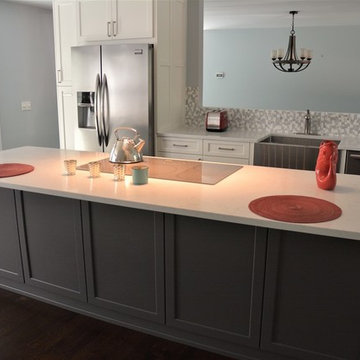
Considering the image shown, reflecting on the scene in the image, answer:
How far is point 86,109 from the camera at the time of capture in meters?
4.44

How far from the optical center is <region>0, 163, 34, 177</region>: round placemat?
8.40 feet

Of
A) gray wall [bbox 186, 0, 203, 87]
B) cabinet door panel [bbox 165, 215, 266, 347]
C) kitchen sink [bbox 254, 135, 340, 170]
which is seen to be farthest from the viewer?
gray wall [bbox 186, 0, 203, 87]

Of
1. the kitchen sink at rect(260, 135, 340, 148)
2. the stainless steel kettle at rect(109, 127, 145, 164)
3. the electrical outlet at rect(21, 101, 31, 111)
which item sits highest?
the electrical outlet at rect(21, 101, 31, 111)

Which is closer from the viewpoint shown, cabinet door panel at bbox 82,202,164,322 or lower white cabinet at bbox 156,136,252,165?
cabinet door panel at bbox 82,202,164,322

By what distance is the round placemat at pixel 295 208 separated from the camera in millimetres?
1790

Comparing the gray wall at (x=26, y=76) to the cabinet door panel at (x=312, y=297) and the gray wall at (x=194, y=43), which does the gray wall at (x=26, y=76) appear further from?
the cabinet door panel at (x=312, y=297)

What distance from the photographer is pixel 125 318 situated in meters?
2.39

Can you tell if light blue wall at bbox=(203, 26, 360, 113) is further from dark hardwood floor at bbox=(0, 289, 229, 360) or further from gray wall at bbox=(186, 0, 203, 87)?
dark hardwood floor at bbox=(0, 289, 229, 360)

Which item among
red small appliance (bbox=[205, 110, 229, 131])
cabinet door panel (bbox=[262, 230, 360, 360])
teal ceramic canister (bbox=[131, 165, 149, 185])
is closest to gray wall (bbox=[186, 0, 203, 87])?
red small appliance (bbox=[205, 110, 229, 131])

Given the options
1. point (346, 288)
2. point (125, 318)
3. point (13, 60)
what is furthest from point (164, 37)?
point (346, 288)

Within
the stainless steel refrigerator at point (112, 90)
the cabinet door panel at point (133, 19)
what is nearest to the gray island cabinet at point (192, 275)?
the stainless steel refrigerator at point (112, 90)

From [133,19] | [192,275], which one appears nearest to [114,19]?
[133,19]

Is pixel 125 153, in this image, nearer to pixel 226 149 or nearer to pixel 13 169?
pixel 13 169

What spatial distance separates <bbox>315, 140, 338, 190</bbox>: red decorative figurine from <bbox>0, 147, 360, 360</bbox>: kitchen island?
56mm
